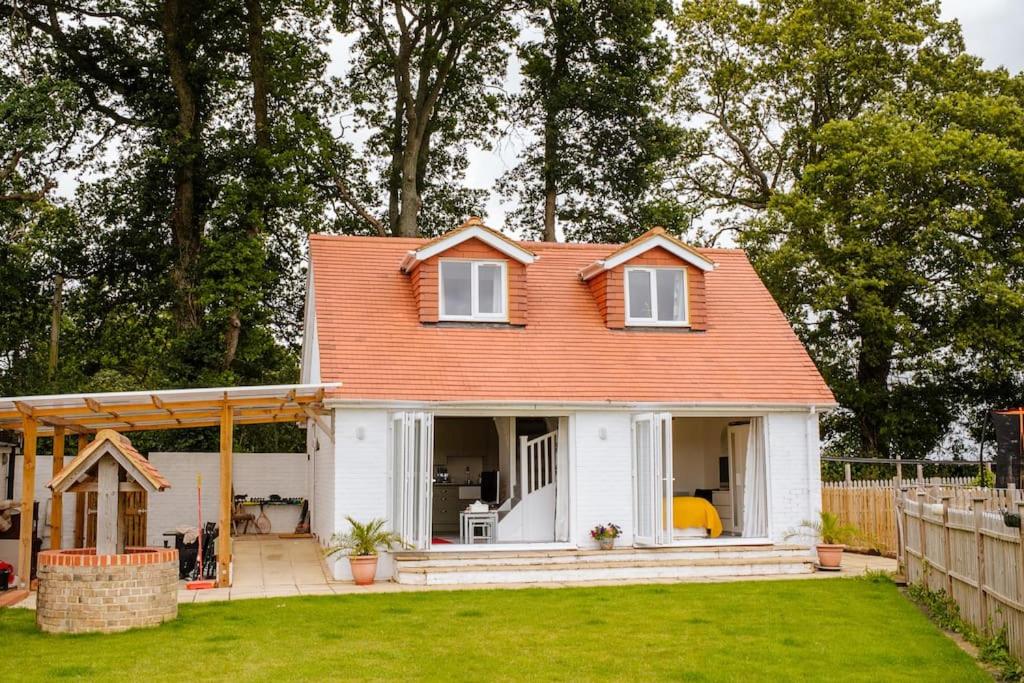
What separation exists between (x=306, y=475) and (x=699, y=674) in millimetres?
15786

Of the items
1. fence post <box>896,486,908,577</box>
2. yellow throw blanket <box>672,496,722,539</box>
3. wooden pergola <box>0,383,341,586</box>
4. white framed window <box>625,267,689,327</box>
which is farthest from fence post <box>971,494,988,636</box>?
white framed window <box>625,267,689,327</box>

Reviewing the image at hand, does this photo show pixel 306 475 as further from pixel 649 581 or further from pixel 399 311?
pixel 649 581

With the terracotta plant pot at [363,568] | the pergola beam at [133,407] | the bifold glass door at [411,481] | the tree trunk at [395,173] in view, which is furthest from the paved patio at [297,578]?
the tree trunk at [395,173]

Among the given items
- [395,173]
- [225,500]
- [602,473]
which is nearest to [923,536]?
[602,473]

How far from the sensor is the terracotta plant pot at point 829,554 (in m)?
17.6

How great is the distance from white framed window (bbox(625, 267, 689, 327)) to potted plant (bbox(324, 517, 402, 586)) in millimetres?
6491

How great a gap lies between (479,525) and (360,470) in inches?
103

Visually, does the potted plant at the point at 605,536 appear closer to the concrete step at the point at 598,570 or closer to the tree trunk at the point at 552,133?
the concrete step at the point at 598,570

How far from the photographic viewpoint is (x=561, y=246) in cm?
2242

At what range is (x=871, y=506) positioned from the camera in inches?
787

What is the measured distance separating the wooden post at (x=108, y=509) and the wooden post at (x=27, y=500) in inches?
121

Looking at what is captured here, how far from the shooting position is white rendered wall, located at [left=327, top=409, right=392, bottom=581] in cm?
1695

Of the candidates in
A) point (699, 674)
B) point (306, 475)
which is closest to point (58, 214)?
point (306, 475)

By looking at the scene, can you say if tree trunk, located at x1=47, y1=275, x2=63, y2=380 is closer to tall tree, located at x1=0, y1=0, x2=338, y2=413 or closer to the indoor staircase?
tall tree, located at x1=0, y1=0, x2=338, y2=413
